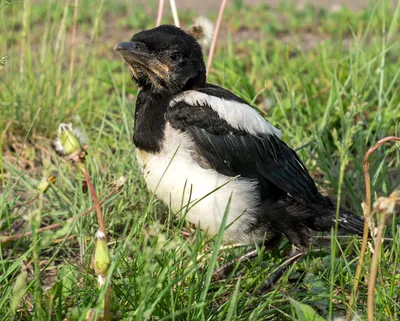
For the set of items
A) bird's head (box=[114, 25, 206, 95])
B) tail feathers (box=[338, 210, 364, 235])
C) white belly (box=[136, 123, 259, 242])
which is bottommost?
tail feathers (box=[338, 210, 364, 235])

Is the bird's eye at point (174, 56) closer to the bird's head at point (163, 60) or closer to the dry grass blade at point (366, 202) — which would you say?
the bird's head at point (163, 60)

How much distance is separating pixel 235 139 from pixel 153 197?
57 cm

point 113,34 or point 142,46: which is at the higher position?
point 142,46

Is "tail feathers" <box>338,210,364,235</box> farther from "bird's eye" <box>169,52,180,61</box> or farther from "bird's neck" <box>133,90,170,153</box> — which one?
"bird's eye" <box>169,52,180,61</box>

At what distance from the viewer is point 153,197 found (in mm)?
2811

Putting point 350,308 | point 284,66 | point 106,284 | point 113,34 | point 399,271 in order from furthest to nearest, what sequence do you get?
point 113,34, point 284,66, point 399,271, point 350,308, point 106,284

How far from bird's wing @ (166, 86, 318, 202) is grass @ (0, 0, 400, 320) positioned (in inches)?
10.7

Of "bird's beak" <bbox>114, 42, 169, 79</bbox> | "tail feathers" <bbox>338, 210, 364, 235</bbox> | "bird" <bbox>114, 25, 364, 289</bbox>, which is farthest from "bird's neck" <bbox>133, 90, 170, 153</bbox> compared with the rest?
"tail feathers" <bbox>338, 210, 364, 235</bbox>

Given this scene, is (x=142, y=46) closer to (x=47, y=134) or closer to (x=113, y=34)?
(x=47, y=134)

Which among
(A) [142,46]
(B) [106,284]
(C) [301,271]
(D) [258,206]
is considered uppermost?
(A) [142,46]

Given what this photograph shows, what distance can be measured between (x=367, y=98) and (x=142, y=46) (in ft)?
5.79

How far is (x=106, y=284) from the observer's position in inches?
76.3

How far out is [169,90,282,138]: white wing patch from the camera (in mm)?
3203

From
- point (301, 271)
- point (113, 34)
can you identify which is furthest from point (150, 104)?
point (113, 34)
